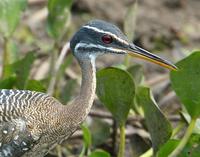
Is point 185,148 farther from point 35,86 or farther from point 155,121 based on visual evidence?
point 35,86

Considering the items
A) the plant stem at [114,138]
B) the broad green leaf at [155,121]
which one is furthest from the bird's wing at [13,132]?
the plant stem at [114,138]

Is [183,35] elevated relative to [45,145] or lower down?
lower down

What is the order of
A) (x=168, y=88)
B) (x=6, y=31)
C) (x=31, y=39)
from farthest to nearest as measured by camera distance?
(x=31, y=39) → (x=168, y=88) → (x=6, y=31)

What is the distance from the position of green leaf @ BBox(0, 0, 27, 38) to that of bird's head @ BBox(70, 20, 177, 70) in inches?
50.8

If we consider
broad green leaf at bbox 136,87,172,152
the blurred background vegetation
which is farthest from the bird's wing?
broad green leaf at bbox 136,87,172,152

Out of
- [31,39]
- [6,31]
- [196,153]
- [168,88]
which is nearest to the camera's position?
[196,153]

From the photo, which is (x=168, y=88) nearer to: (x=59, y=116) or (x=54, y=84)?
(x=54, y=84)

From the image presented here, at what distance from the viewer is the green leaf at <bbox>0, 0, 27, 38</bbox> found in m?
7.62

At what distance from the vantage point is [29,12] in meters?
10.1

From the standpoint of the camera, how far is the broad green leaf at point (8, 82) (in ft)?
23.6

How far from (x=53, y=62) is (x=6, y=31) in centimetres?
55

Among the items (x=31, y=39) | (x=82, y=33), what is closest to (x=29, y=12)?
(x=31, y=39)

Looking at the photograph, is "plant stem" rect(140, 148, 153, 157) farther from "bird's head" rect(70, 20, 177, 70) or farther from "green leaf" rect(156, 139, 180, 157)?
"bird's head" rect(70, 20, 177, 70)

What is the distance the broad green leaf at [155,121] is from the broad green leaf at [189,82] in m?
0.21
